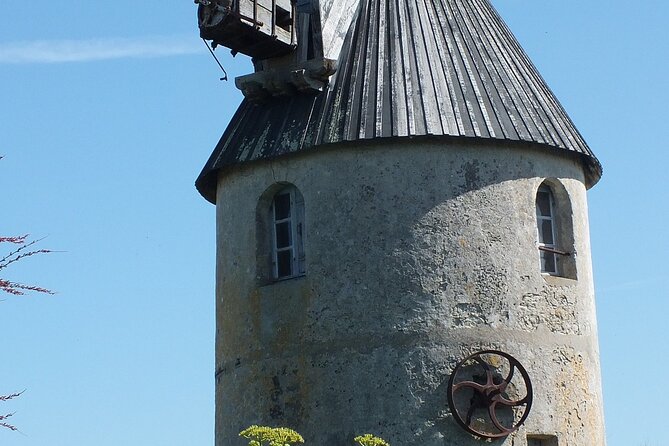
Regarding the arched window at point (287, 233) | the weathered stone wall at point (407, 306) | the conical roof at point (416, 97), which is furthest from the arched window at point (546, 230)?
the arched window at point (287, 233)

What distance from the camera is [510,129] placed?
19812mm

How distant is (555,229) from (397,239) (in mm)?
2734

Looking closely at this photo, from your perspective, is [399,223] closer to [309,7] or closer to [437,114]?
[437,114]

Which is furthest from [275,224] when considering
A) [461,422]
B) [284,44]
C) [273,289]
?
[461,422]

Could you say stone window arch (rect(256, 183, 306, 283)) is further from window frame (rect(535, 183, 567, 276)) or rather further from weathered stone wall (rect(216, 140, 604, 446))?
window frame (rect(535, 183, 567, 276))

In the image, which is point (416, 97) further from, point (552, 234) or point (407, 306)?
point (407, 306)

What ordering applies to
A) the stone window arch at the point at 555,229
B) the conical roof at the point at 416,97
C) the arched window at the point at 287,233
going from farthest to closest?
the stone window arch at the point at 555,229 < the arched window at the point at 287,233 < the conical roof at the point at 416,97

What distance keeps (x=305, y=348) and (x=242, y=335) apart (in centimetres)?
130

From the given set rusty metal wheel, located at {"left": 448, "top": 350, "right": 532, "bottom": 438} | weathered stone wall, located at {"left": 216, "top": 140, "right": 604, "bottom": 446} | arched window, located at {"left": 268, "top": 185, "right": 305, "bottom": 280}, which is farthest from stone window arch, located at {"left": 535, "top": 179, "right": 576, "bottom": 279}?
arched window, located at {"left": 268, "top": 185, "right": 305, "bottom": 280}

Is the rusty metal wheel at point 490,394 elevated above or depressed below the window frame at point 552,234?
below

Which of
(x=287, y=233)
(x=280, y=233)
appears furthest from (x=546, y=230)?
(x=280, y=233)

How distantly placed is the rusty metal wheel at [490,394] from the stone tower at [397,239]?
0.03 m

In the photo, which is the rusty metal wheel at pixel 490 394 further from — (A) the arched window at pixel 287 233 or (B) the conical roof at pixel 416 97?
(B) the conical roof at pixel 416 97

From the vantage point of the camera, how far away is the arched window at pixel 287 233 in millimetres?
20125
